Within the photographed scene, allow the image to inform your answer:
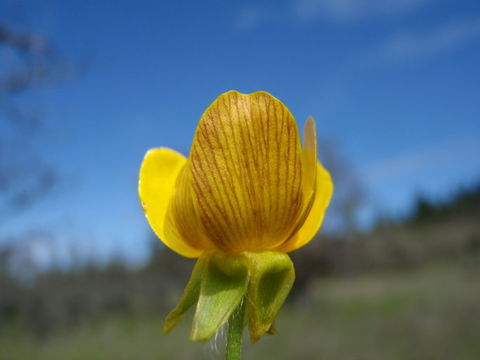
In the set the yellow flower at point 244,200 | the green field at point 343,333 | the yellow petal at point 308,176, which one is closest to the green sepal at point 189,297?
the yellow flower at point 244,200

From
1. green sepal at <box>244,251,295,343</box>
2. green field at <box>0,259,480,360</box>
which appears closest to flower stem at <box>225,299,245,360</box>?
green sepal at <box>244,251,295,343</box>

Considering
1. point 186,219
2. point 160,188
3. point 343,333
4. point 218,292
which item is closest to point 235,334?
point 218,292

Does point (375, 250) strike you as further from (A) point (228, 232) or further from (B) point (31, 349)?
(A) point (228, 232)

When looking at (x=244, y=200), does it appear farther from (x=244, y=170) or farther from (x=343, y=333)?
(x=343, y=333)

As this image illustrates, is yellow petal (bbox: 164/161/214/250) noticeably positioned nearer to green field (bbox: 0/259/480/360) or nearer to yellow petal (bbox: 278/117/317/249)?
yellow petal (bbox: 278/117/317/249)

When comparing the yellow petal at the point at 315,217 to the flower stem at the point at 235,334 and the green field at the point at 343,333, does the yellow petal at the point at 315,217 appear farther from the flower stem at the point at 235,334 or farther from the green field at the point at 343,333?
the green field at the point at 343,333

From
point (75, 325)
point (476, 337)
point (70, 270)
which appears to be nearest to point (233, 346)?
point (476, 337)
